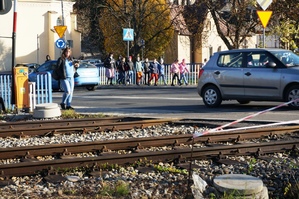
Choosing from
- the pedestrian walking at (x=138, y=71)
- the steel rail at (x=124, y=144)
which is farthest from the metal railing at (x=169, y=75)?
the steel rail at (x=124, y=144)

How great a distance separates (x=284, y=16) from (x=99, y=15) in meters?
16.8

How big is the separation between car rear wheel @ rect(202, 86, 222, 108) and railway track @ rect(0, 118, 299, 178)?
5277 millimetres

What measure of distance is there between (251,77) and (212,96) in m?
1.41

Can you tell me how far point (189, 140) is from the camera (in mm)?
9938

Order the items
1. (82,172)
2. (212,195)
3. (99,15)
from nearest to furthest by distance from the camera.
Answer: (212,195), (82,172), (99,15)

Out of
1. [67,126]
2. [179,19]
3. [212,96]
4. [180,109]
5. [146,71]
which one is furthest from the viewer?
[179,19]

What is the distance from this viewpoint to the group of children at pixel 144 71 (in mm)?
30719

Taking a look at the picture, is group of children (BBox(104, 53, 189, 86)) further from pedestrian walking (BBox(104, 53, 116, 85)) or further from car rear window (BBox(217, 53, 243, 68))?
car rear window (BBox(217, 53, 243, 68))

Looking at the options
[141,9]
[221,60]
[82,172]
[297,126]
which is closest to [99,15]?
[141,9]

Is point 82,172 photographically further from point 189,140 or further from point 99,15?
point 99,15

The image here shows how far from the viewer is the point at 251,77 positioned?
15.4 metres

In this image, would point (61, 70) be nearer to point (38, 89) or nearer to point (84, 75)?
point (38, 89)

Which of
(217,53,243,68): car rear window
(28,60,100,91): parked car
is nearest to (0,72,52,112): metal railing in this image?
A: (217,53,243,68): car rear window

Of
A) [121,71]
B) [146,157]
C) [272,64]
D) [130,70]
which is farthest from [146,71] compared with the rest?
[146,157]
